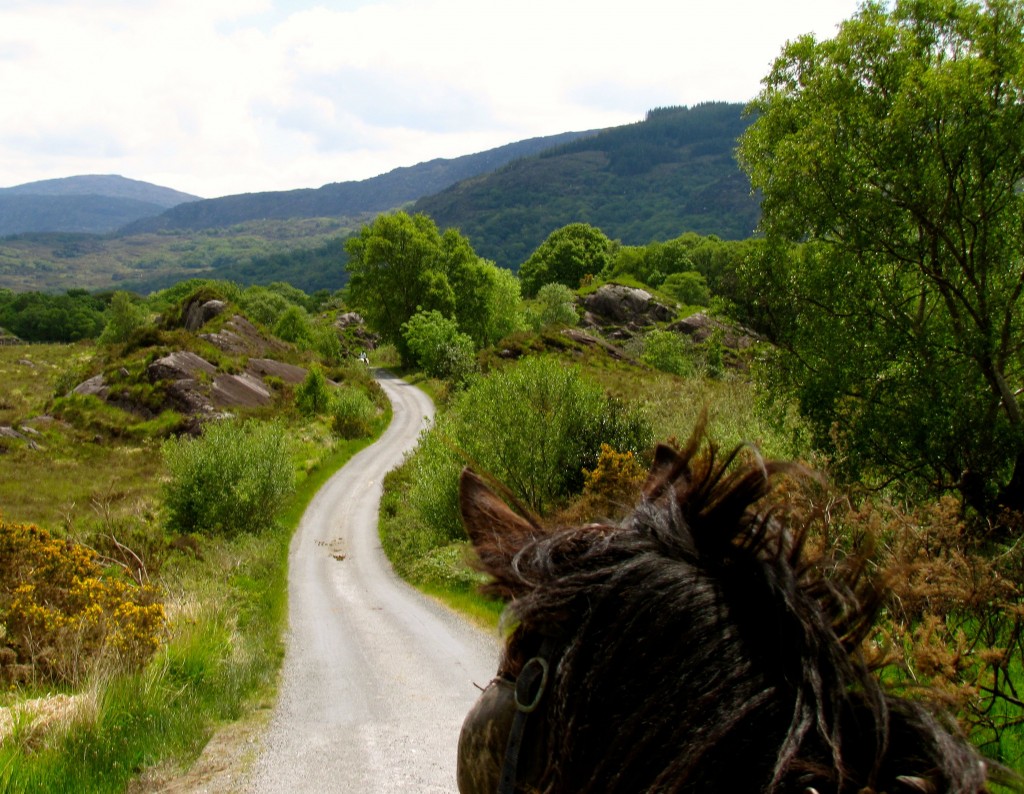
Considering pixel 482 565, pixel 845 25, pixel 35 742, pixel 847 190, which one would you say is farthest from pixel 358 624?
pixel 482 565

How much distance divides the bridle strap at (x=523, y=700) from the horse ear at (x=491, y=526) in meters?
0.27

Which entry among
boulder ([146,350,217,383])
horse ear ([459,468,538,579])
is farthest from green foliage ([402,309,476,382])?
horse ear ([459,468,538,579])

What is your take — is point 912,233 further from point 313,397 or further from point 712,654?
point 313,397

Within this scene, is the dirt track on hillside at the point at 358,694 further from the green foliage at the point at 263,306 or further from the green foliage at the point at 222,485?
the green foliage at the point at 263,306

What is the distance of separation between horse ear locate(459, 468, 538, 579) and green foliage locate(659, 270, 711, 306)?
107 meters

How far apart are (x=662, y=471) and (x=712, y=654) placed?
0.60m

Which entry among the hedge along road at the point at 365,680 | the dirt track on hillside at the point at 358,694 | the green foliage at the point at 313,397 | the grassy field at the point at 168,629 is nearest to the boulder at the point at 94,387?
the grassy field at the point at 168,629

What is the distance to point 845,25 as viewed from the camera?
48.9 ft

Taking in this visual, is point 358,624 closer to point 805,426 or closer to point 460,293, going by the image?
point 805,426

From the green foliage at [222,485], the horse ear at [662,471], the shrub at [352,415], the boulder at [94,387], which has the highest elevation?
the horse ear at [662,471]

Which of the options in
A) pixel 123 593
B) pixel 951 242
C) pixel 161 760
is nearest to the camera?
pixel 161 760

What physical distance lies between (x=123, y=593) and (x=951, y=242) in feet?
51.4

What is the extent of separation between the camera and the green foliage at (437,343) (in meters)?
70.3

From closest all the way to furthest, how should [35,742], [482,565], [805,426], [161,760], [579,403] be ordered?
[482,565], [35,742], [161,760], [805,426], [579,403]
